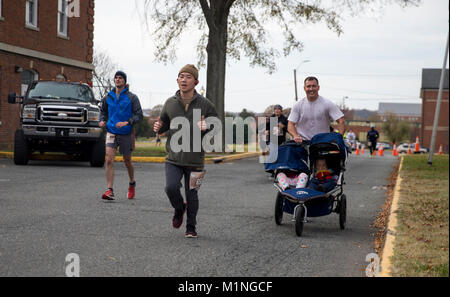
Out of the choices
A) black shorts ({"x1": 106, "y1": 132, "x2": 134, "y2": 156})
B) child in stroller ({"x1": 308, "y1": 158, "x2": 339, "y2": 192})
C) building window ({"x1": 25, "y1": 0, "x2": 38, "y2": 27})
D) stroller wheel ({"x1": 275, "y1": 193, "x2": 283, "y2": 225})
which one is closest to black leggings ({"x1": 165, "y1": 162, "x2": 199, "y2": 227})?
stroller wheel ({"x1": 275, "y1": 193, "x2": 283, "y2": 225})

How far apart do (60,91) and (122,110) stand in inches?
300

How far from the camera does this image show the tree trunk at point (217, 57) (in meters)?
24.9

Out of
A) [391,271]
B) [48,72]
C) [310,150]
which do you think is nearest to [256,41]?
[48,72]

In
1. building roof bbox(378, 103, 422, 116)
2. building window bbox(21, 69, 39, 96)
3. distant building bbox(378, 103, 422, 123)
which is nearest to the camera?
building window bbox(21, 69, 39, 96)

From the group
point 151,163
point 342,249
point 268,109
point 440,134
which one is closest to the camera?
point 342,249

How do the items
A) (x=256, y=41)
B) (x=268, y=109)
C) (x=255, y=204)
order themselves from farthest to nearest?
(x=256, y=41), (x=268, y=109), (x=255, y=204)

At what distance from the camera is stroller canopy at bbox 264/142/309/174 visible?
725 centimetres

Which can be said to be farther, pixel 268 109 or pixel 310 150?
pixel 268 109

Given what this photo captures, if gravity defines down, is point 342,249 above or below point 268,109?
below

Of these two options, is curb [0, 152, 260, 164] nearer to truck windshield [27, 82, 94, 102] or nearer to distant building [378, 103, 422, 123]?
truck windshield [27, 82, 94, 102]

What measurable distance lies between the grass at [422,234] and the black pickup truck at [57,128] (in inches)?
313

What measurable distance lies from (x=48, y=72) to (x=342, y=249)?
21.7 metres

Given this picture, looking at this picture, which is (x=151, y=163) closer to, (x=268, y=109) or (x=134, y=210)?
(x=268, y=109)

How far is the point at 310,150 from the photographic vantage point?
7.44 meters
